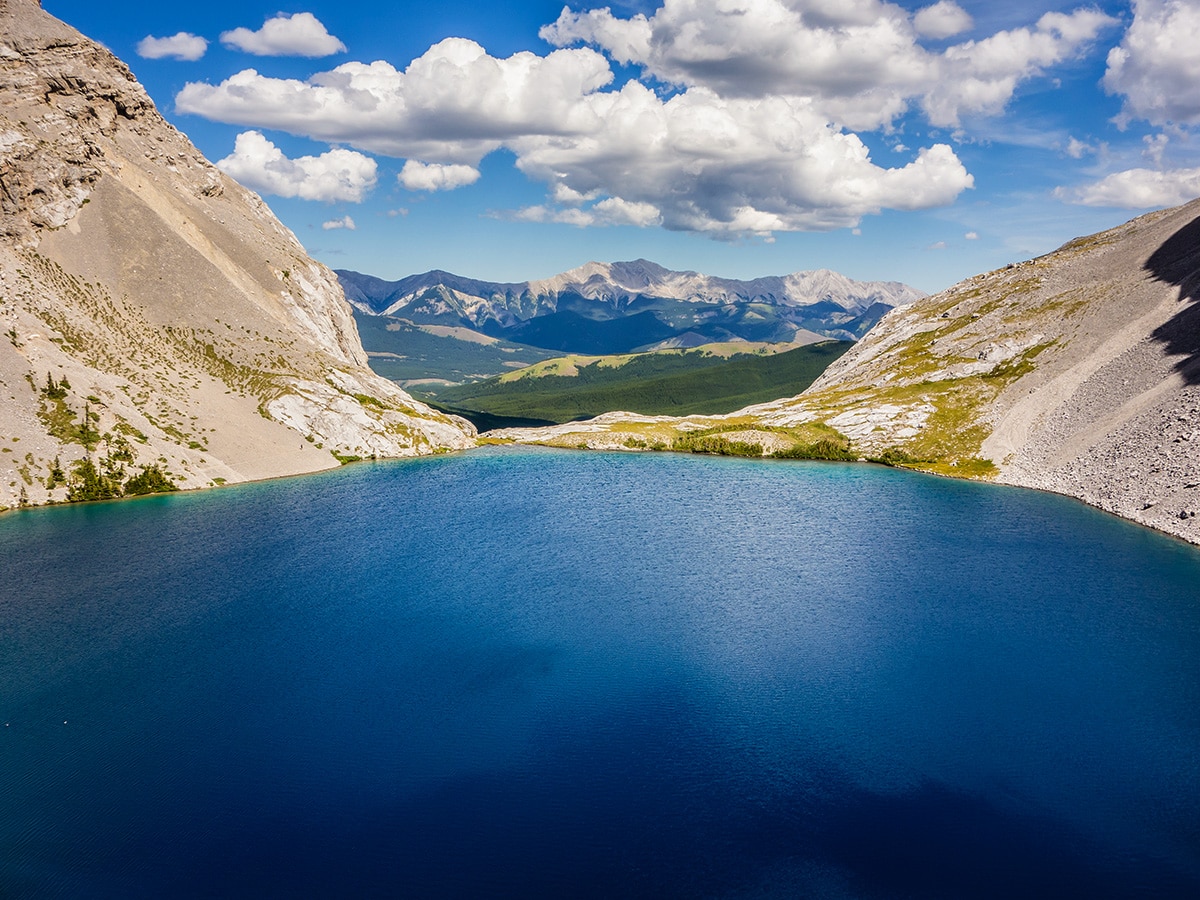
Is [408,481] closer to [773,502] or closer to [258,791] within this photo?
[773,502]

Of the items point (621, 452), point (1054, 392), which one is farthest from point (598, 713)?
point (1054, 392)

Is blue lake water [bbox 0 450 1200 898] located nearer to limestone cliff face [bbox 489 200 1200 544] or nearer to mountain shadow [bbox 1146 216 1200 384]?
limestone cliff face [bbox 489 200 1200 544]

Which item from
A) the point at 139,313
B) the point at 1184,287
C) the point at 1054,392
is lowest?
the point at 1054,392

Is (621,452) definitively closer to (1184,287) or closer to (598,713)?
(1184,287)

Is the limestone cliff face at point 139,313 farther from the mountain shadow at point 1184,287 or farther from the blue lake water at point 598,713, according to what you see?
the mountain shadow at point 1184,287

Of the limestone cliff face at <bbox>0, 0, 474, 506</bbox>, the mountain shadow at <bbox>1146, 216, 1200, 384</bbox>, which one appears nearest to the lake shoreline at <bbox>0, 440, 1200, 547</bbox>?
the limestone cliff face at <bbox>0, 0, 474, 506</bbox>

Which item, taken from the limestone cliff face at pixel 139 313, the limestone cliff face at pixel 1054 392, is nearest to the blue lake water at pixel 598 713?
the limestone cliff face at pixel 1054 392

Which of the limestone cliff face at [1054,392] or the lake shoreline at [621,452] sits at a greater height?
the limestone cliff face at [1054,392]

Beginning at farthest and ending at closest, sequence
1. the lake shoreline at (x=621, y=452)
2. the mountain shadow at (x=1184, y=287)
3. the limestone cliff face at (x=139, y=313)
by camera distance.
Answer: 1. the mountain shadow at (x=1184, y=287)
2. the limestone cliff face at (x=139, y=313)
3. the lake shoreline at (x=621, y=452)
